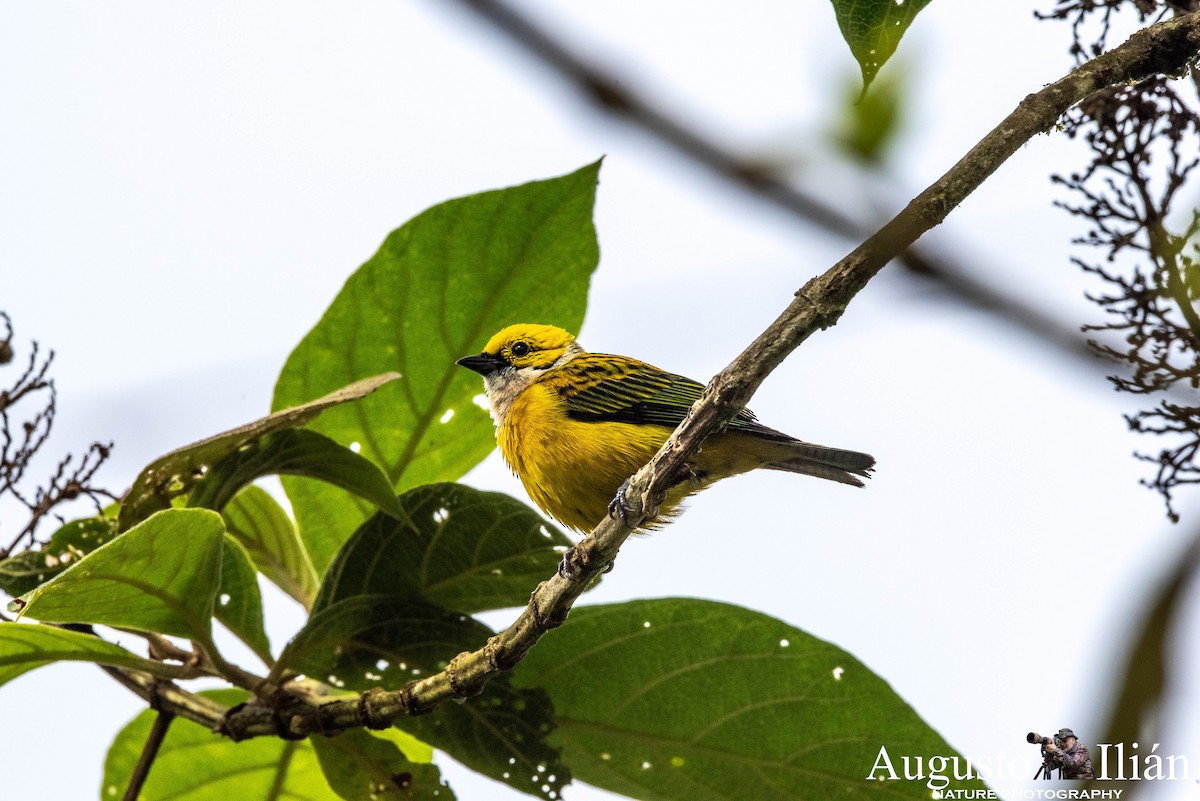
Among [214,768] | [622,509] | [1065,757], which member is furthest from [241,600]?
[1065,757]

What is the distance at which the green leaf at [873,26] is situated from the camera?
1.76m

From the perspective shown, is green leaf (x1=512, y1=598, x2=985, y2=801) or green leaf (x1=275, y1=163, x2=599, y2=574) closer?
green leaf (x1=512, y1=598, x2=985, y2=801)

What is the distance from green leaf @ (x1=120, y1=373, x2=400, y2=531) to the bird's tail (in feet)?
5.30

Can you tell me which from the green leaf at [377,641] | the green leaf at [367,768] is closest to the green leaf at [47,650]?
the green leaf at [377,641]

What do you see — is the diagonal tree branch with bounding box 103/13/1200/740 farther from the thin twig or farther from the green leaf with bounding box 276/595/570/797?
the green leaf with bounding box 276/595/570/797

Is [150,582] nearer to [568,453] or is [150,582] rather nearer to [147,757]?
[147,757]

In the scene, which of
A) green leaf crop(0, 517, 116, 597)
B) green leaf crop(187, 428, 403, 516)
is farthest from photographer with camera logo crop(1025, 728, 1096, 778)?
green leaf crop(0, 517, 116, 597)

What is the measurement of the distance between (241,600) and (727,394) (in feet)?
4.76

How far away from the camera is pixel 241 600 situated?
292cm

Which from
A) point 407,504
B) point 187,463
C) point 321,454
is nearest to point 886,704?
point 407,504

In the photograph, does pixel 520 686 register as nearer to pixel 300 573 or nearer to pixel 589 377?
pixel 300 573

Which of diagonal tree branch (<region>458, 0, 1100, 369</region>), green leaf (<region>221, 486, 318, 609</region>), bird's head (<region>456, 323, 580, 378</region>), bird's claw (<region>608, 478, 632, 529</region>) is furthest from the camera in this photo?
bird's head (<region>456, 323, 580, 378</region>)

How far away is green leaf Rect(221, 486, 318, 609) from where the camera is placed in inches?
130

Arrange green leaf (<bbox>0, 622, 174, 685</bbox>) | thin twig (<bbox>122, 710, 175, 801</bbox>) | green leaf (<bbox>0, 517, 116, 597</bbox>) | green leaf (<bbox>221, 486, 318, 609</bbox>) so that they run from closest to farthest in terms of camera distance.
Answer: green leaf (<bbox>0, 622, 174, 685</bbox>), thin twig (<bbox>122, 710, 175, 801</bbox>), green leaf (<bbox>0, 517, 116, 597</bbox>), green leaf (<bbox>221, 486, 318, 609</bbox>)
